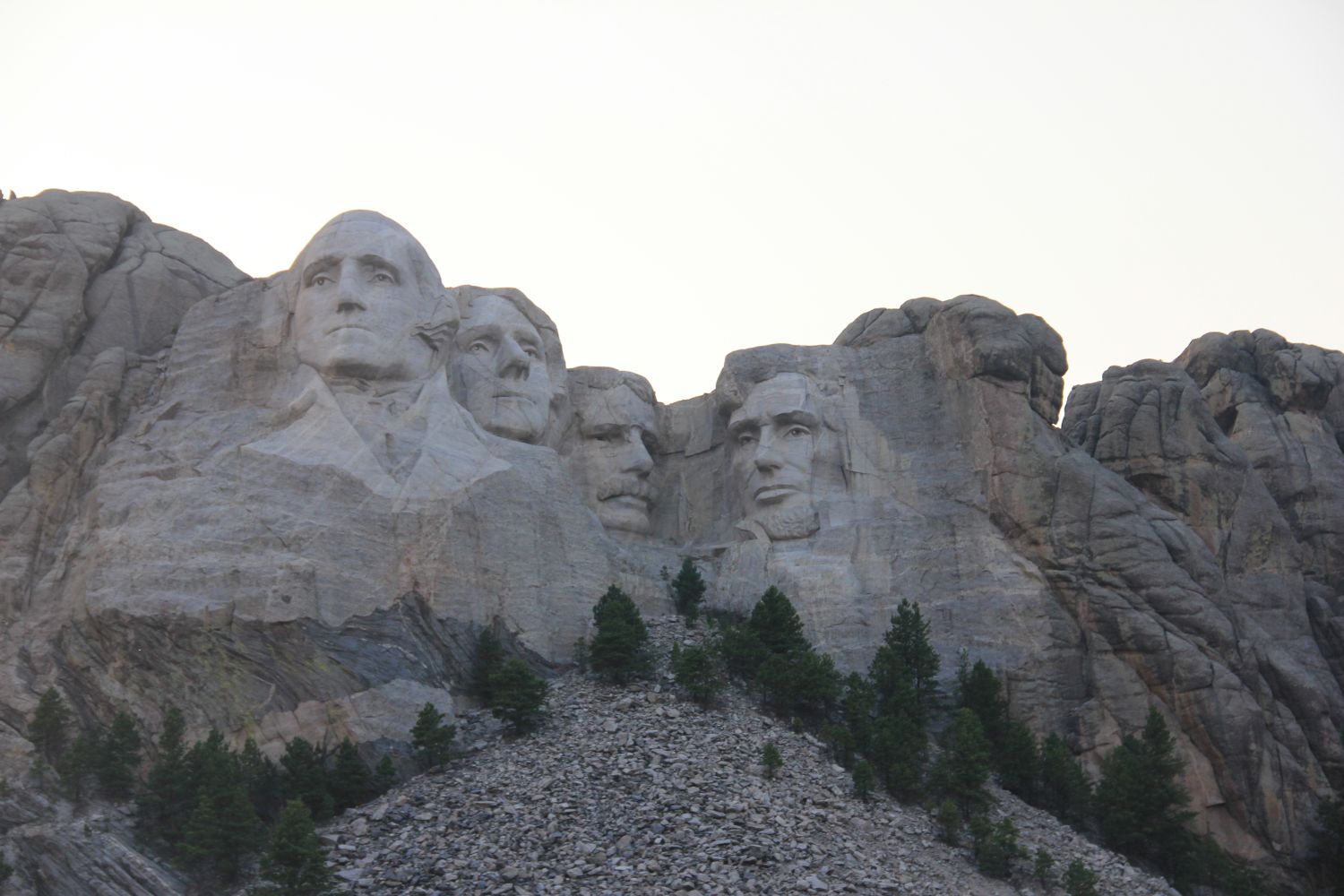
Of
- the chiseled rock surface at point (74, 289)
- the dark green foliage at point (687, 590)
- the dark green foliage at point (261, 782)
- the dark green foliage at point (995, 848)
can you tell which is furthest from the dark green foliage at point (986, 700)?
the chiseled rock surface at point (74, 289)

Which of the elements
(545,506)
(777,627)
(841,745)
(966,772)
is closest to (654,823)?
(841,745)

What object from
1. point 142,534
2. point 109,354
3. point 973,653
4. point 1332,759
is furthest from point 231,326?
point 1332,759

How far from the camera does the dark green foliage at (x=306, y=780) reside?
3228 centimetres

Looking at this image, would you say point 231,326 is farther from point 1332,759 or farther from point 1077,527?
point 1332,759

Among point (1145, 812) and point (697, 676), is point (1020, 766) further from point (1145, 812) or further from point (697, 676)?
point (697, 676)

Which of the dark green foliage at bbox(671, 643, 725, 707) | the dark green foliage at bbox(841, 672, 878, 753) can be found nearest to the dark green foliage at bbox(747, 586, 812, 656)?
the dark green foliage at bbox(841, 672, 878, 753)

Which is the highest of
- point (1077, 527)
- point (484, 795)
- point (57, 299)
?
point (57, 299)

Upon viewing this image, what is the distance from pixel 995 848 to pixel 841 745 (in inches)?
120

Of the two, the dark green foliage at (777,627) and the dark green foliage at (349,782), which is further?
the dark green foliage at (777,627)

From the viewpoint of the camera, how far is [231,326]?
3903 cm

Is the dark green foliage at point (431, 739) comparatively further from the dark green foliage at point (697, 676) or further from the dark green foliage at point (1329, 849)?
the dark green foliage at point (1329, 849)

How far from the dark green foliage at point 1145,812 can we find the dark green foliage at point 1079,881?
247 centimetres

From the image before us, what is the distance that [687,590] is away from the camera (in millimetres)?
39500

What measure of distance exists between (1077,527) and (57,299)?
1699 cm
